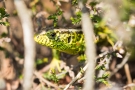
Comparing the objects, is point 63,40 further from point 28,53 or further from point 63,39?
point 28,53

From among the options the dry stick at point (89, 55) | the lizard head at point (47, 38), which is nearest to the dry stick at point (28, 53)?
the dry stick at point (89, 55)

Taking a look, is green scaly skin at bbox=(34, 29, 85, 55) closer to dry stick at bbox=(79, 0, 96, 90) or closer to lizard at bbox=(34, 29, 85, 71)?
lizard at bbox=(34, 29, 85, 71)

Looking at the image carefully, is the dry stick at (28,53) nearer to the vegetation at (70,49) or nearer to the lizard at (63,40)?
the vegetation at (70,49)

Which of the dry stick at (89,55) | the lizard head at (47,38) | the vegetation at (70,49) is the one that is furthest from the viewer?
the lizard head at (47,38)

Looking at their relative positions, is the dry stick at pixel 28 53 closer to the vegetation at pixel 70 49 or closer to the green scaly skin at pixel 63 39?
the vegetation at pixel 70 49

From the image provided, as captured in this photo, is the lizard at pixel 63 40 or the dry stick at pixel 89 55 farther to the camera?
the lizard at pixel 63 40

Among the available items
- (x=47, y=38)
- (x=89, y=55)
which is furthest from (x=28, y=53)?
(x=47, y=38)

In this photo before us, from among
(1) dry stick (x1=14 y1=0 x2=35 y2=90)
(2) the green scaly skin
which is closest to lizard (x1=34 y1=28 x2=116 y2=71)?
(2) the green scaly skin

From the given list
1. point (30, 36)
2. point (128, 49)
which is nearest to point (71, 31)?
point (128, 49)

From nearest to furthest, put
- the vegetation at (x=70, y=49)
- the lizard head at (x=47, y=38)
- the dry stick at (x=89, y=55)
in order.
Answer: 1. the dry stick at (x=89, y=55)
2. the vegetation at (x=70, y=49)
3. the lizard head at (x=47, y=38)
